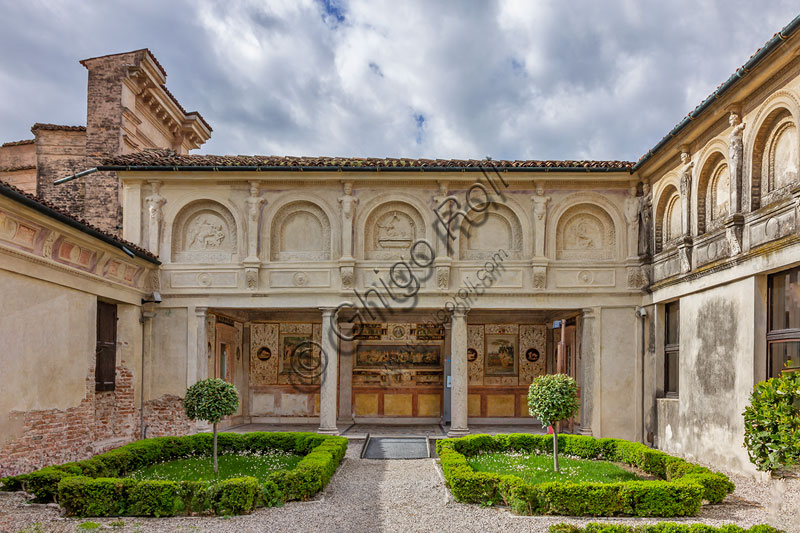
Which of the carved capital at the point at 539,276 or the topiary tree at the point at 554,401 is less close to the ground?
the carved capital at the point at 539,276

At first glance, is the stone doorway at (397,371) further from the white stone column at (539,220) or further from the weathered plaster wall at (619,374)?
the weathered plaster wall at (619,374)

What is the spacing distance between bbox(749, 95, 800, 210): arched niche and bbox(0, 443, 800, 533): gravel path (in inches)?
184

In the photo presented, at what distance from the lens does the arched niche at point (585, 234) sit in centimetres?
1561

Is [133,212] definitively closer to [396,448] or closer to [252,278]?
[252,278]

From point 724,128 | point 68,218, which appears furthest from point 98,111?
point 724,128

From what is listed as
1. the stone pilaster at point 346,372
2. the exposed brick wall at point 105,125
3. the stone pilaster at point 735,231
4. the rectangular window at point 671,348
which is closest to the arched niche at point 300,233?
the stone pilaster at point 346,372

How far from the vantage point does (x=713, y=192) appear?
12.3 metres

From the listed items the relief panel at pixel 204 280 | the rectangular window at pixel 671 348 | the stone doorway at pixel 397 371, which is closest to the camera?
the rectangular window at pixel 671 348

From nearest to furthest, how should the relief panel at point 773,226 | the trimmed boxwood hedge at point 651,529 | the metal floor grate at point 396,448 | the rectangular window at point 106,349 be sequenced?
the trimmed boxwood hedge at point 651,529, the relief panel at point 773,226, the metal floor grate at point 396,448, the rectangular window at point 106,349

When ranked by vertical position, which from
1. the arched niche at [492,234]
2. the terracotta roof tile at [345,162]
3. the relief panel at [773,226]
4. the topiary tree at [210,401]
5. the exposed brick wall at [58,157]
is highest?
the exposed brick wall at [58,157]

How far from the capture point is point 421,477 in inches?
433

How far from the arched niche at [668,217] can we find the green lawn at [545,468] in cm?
536

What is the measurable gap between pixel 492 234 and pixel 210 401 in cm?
822

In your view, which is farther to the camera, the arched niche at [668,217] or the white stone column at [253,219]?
the white stone column at [253,219]
